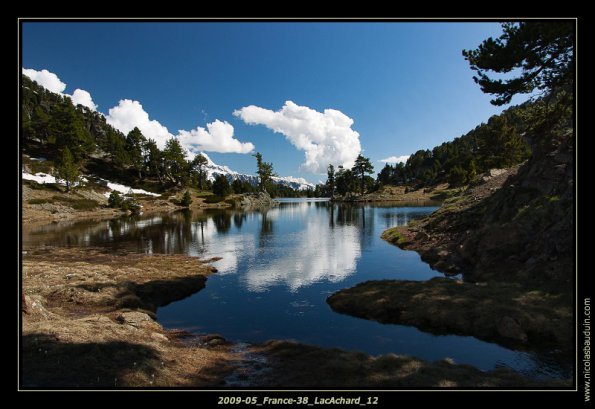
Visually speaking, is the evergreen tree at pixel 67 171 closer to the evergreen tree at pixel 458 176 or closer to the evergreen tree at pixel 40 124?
the evergreen tree at pixel 40 124

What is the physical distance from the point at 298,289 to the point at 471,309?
1494cm

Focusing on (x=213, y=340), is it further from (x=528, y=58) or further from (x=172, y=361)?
(x=528, y=58)

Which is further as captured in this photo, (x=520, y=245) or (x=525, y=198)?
(x=525, y=198)

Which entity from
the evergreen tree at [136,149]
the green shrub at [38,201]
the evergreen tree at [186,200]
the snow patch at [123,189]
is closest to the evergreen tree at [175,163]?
the evergreen tree at [136,149]

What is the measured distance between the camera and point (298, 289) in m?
31.4

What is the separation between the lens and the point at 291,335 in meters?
21.6

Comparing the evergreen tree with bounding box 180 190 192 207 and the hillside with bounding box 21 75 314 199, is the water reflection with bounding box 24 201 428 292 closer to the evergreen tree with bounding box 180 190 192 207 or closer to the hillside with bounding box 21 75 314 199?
the evergreen tree with bounding box 180 190 192 207

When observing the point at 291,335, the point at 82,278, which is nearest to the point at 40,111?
the point at 82,278

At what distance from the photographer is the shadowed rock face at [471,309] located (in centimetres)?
1906

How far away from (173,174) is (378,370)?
621ft

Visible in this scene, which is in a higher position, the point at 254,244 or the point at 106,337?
the point at 106,337

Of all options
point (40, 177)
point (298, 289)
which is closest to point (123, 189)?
point (40, 177)

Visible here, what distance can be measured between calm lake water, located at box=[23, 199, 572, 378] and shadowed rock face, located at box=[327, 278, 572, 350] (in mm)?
1116

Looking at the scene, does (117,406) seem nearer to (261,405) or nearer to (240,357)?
(261,405)
